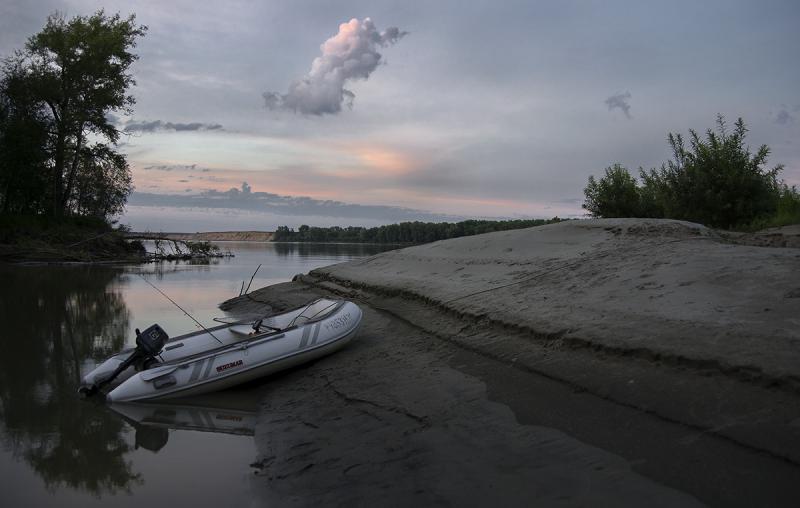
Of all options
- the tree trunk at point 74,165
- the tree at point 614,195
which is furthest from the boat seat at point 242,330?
the tree trunk at point 74,165

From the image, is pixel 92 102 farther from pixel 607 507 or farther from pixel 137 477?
pixel 607 507

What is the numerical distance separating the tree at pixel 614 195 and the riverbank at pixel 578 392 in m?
15.9

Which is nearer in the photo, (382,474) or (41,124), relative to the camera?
(382,474)

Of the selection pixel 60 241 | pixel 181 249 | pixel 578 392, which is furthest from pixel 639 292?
pixel 181 249

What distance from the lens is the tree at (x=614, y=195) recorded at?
2506 cm

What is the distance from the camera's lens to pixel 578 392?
5.38 metres

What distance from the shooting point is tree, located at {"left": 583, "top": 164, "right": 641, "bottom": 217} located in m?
25.1

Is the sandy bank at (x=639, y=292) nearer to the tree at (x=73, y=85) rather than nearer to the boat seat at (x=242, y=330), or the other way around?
the boat seat at (x=242, y=330)

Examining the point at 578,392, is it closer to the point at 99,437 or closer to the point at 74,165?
the point at 99,437

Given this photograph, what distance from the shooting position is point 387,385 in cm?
701

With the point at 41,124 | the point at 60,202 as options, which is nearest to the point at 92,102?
the point at 41,124

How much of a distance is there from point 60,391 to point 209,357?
6.82 ft

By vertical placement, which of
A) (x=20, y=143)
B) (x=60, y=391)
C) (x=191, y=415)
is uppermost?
(x=20, y=143)

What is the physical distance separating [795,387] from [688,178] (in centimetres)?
1490
